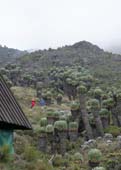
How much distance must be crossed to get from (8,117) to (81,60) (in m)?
59.7

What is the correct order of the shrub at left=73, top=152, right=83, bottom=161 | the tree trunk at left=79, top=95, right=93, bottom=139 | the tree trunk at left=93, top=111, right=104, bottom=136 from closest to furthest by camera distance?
the shrub at left=73, top=152, right=83, bottom=161 → the tree trunk at left=93, top=111, right=104, bottom=136 → the tree trunk at left=79, top=95, right=93, bottom=139

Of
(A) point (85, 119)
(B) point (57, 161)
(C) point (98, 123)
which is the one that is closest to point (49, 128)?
(B) point (57, 161)

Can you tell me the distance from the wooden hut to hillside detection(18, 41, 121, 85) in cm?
4652

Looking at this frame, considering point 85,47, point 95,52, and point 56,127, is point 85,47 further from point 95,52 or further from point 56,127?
point 56,127

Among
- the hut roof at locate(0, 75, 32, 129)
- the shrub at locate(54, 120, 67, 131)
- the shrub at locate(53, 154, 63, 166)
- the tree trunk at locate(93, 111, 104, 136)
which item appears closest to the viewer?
the hut roof at locate(0, 75, 32, 129)

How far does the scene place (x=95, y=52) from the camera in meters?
81.0

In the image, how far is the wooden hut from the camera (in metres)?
12.0

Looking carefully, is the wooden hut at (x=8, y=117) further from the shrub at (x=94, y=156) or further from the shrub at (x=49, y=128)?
the shrub at (x=49, y=128)

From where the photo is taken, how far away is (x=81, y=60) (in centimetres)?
7144

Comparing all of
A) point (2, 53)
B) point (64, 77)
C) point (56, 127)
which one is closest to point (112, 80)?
point (64, 77)

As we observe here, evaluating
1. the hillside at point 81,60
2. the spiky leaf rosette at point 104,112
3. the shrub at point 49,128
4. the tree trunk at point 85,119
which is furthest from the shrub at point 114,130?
the hillside at point 81,60

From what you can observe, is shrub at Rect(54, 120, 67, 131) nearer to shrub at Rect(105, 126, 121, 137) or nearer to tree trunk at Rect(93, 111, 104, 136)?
tree trunk at Rect(93, 111, 104, 136)

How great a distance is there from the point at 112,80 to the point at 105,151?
37223mm

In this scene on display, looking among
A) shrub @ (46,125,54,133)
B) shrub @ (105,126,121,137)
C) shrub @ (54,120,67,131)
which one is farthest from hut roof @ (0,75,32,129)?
shrub @ (105,126,121,137)
